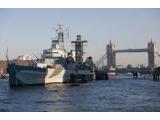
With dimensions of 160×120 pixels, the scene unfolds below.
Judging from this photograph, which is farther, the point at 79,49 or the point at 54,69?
the point at 79,49

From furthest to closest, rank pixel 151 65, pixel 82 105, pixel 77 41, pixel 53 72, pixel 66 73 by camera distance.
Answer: pixel 151 65 → pixel 77 41 → pixel 66 73 → pixel 53 72 → pixel 82 105

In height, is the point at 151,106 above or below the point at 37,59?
below

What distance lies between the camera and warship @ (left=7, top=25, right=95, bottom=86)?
3788 centimetres

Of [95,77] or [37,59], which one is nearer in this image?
[37,59]

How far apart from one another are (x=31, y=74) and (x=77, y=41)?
23.0 meters

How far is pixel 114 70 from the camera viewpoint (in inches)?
4811

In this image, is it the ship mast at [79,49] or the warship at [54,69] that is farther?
the ship mast at [79,49]

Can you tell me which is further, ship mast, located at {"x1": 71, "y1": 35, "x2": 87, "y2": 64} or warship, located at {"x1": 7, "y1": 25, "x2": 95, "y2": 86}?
ship mast, located at {"x1": 71, "y1": 35, "x2": 87, "y2": 64}

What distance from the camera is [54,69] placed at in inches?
1690

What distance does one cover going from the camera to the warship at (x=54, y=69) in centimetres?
3788

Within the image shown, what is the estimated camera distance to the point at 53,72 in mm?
42781

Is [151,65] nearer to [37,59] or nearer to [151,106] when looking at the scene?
[37,59]
